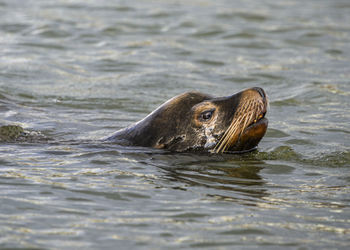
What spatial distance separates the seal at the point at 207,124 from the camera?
701 cm

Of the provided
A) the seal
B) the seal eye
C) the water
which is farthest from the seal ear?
the seal eye

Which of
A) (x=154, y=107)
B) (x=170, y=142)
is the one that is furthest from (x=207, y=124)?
(x=154, y=107)

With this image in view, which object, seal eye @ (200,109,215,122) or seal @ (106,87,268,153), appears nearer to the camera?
seal @ (106,87,268,153)

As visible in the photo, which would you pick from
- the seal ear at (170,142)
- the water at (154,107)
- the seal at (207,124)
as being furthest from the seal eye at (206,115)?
the water at (154,107)

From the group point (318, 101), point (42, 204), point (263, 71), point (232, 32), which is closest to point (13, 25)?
point (232, 32)

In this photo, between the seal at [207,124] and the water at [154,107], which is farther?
the seal at [207,124]

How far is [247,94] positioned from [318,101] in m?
3.52

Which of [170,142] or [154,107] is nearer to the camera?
[170,142]

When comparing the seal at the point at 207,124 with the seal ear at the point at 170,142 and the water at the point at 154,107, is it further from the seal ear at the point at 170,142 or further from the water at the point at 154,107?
the water at the point at 154,107

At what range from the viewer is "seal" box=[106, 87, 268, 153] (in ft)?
23.0

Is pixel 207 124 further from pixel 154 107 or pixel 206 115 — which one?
pixel 154 107

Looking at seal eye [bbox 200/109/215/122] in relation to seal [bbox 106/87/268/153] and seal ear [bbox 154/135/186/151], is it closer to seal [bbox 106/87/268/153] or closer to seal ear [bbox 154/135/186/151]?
seal [bbox 106/87/268/153]

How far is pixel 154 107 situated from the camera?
9914 millimetres

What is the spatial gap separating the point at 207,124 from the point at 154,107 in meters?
2.80
